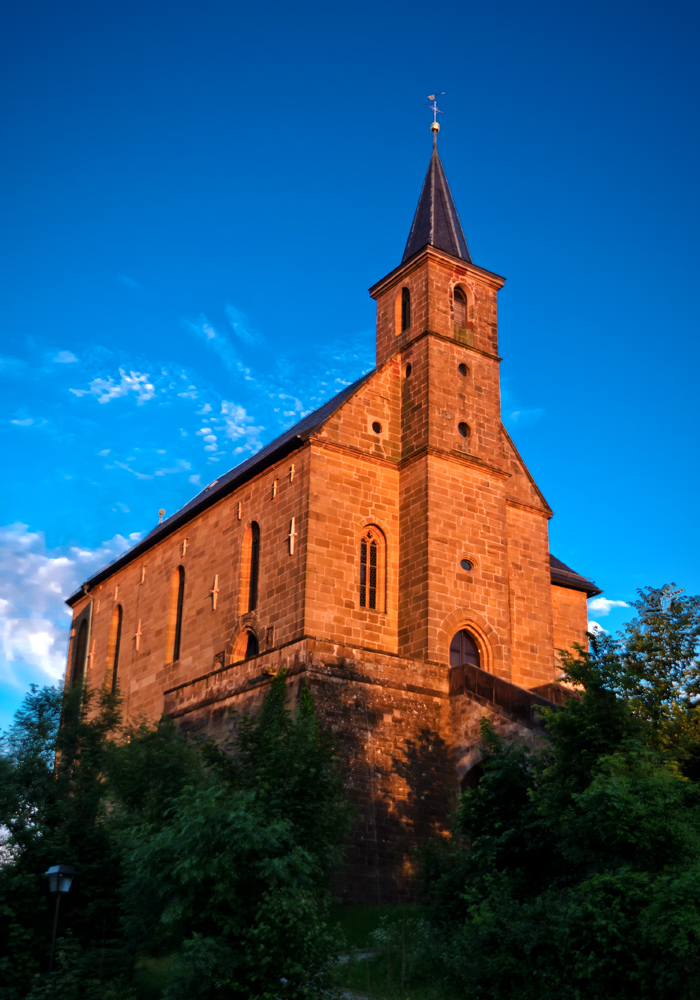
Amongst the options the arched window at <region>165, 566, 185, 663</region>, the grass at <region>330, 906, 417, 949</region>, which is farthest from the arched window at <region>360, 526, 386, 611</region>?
the arched window at <region>165, 566, 185, 663</region>

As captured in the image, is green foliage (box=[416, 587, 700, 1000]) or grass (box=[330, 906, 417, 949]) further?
grass (box=[330, 906, 417, 949])

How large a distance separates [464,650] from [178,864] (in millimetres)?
15570

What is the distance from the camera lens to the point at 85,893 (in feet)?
61.7

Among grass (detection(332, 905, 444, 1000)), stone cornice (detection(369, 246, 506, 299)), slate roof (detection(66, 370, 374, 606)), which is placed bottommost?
grass (detection(332, 905, 444, 1000))

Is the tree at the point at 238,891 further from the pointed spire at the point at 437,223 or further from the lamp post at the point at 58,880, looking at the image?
the pointed spire at the point at 437,223

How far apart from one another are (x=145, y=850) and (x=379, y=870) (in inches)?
375

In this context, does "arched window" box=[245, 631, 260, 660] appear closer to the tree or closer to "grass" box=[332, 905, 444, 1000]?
"grass" box=[332, 905, 444, 1000]

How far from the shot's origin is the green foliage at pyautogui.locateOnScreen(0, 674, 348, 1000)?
14.6 metres

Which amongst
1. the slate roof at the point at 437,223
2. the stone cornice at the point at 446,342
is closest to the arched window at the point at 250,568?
the stone cornice at the point at 446,342

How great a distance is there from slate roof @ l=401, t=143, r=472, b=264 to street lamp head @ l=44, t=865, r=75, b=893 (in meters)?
22.4

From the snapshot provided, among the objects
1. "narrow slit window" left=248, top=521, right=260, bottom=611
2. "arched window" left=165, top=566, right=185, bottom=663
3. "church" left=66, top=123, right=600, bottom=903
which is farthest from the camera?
"arched window" left=165, top=566, right=185, bottom=663

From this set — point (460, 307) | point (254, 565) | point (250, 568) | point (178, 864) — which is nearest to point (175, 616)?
point (250, 568)

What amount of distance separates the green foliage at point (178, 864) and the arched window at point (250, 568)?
26.3ft

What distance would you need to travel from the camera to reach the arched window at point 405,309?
33.4 metres
